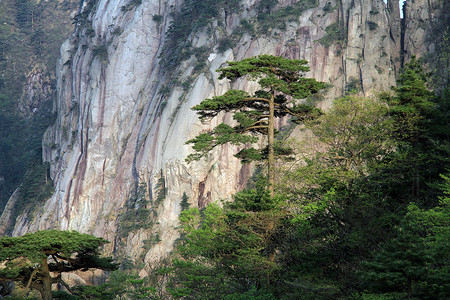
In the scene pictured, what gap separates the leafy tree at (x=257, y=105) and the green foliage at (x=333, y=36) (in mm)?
50494

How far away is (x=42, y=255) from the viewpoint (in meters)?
17.6

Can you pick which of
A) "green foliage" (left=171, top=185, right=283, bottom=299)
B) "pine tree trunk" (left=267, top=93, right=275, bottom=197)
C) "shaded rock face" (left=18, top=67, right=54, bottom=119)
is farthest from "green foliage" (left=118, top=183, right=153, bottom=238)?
"shaded rock face" (left=18, top=67, right=54, bottom=119)

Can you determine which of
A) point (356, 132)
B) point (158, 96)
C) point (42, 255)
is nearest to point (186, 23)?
point (158, 96)

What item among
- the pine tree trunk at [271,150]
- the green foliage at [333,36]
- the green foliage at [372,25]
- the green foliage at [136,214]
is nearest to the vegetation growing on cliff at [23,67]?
the green foliage at [136,214]

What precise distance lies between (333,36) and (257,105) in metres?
52.1

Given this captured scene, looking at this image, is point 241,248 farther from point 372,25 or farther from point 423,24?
point 423,24

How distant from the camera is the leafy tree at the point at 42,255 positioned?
1712 cm

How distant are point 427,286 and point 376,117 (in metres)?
12.2

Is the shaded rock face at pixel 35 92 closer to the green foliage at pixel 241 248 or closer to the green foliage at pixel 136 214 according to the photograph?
the green foliage at pixel 136 214

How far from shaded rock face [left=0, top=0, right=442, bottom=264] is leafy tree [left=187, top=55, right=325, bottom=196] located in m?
40.3

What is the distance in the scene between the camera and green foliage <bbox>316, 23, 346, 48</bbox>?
7038cm

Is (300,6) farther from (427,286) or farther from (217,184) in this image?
(427,286)

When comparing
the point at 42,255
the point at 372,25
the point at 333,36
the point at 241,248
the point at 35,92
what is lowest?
the point at 42,255

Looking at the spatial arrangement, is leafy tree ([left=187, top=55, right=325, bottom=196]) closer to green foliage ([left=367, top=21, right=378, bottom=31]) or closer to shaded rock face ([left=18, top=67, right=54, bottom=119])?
green foliage ([left=367, top=21, right=378, bottom=31])
